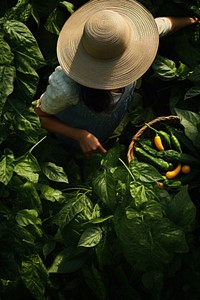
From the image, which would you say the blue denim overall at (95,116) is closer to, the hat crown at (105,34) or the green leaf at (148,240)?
the hat crown at (105,34)

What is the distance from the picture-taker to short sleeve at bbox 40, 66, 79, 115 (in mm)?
2420

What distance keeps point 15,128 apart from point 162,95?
91cm

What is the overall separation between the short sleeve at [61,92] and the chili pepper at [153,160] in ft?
1.46

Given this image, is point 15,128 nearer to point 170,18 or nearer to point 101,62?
point 101,62

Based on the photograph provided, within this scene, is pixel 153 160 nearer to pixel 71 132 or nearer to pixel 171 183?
pixel 171 183

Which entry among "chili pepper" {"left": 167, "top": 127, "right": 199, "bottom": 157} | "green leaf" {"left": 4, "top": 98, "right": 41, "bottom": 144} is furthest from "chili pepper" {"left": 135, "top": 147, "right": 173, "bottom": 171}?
"green leaf" {"left": 4, "top": 98, "right": 41, "bottom": 144}

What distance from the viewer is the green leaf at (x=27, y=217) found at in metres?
2.40

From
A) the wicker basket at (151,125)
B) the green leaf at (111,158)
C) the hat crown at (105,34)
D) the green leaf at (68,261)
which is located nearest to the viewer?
the hat crown at (105,34)

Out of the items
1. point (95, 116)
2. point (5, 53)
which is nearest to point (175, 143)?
point (95, 116)

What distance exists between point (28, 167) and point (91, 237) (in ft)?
1.09

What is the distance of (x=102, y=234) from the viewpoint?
8.13 ft

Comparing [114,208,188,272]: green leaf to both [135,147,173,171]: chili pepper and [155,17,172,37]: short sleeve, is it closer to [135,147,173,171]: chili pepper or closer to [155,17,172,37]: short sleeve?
[135,147,173,171]: chili pepper

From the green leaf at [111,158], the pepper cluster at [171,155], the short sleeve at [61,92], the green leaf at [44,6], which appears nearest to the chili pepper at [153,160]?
the pepper cluster at [171,155]

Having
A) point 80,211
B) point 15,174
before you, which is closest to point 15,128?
point 15,174
